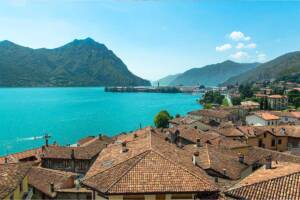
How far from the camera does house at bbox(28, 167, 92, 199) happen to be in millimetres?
29266

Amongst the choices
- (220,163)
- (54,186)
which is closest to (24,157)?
(54,186)

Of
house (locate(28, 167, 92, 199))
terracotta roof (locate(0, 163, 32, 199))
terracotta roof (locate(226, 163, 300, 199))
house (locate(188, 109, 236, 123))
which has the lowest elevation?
house (locate(188, 109, 236, 123))

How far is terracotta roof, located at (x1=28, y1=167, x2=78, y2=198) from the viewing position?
30.2 m

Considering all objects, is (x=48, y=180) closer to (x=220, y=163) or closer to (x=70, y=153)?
(x=70, y=153)

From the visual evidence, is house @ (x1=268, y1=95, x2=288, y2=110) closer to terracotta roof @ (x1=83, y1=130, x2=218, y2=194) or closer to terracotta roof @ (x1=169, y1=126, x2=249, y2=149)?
terracotta roof @ (x1=169, y1=126, x2=249, y2=149)

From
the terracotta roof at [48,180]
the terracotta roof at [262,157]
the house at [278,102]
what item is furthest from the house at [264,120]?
the house at [278,102]

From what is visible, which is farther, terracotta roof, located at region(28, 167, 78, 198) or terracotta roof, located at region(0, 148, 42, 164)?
terracotta roof, located at region(0, 148, 42, 164)

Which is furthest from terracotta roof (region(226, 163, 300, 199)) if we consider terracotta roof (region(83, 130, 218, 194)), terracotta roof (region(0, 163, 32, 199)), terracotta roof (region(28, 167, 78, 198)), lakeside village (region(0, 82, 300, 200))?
terracotta roof (region(28, 167, 78, 198))

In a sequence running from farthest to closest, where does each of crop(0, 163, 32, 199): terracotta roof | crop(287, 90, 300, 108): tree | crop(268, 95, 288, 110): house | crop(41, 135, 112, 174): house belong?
crop(268, 95, 288, 110): house < crop(287, 90, 300, 108): tree < crop(41, 135, 112, 174): house < crop(0, 163, 32, 199): terracotta roof

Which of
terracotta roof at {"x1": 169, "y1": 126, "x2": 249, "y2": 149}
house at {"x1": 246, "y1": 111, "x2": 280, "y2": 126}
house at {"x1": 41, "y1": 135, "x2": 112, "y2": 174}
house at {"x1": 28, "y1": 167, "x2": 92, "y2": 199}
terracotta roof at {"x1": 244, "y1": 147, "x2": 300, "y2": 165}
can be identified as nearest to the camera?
house at {"x1": 28, "y1": 167, "x2": 92, "y2": 199}

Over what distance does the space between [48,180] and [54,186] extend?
5.46 feet

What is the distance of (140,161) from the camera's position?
1812 centimetres

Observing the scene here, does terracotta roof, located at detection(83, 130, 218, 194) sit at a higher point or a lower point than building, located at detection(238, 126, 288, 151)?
higher

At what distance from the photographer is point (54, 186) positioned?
30609mm
